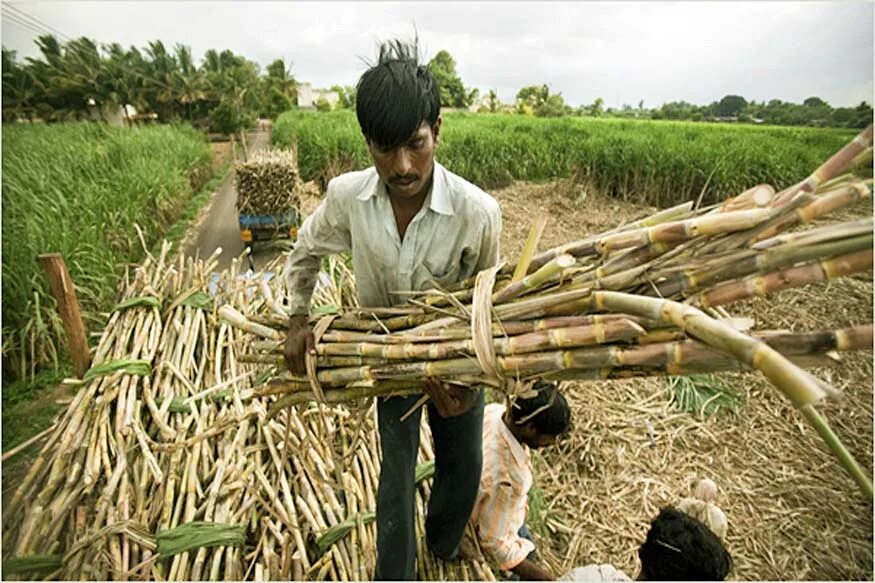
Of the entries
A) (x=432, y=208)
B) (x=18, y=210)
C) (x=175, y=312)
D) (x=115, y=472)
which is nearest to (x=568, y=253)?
(x=432, y=208)

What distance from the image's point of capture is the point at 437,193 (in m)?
1.38

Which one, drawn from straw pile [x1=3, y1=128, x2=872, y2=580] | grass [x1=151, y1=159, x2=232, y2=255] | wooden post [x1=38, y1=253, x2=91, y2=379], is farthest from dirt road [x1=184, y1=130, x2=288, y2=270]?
straw pile [x1=3, y1=128, x2=872, y2=580]

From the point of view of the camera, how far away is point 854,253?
73 cm

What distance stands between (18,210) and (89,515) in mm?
4192

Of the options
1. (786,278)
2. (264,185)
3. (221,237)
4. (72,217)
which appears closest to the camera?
(786,278)

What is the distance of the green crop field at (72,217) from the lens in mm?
3803

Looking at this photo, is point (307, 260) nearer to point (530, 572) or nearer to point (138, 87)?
point (530, 572)

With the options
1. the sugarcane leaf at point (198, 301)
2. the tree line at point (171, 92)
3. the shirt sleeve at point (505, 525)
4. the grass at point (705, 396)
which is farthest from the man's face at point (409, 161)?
the tree line at point (171, 92)

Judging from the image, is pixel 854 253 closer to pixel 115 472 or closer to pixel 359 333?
pixel 359 333

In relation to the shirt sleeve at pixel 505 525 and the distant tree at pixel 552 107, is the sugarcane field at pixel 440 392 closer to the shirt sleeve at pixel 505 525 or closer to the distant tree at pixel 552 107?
the shirt sleeve at pixel 505 525

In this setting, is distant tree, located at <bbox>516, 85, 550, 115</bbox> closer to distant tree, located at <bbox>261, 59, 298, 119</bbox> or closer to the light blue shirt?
distant tree, located at <bbox>261, 59, 298, 119</bbox>

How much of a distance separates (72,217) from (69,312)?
297 centimetres

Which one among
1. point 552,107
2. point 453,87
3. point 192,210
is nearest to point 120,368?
point 192,210

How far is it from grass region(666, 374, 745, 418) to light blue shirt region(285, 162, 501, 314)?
267 centimetres
